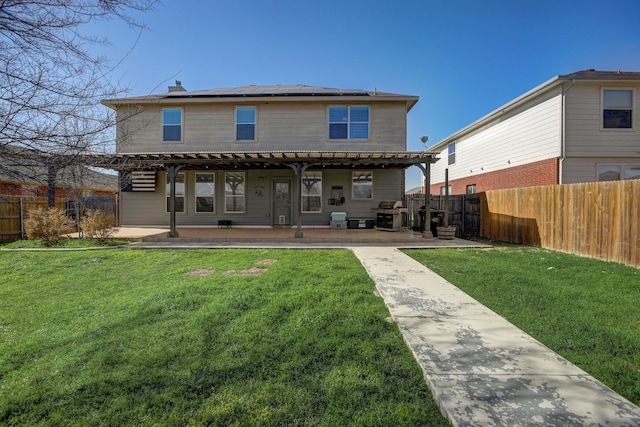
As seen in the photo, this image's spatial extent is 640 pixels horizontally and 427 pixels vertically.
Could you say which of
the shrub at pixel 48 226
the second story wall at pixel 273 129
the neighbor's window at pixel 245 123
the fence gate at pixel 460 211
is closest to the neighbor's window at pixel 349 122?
the second story wall at pixel 273 129

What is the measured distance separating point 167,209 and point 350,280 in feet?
35.2

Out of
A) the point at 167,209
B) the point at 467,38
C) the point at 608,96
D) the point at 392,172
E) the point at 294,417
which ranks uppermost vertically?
the point at 467,38

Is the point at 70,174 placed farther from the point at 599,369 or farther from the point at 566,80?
the point at 566,80

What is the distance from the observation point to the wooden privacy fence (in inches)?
235

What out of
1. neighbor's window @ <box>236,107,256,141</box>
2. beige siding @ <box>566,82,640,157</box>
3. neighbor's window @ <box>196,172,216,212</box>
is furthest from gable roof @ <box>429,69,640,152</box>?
neighbor's window @ <box>196,172,216,212</box>

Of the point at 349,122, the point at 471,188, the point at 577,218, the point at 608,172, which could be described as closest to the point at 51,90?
the point at 577,218

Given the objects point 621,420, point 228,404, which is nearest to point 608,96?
point 621,420

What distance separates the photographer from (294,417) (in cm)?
179

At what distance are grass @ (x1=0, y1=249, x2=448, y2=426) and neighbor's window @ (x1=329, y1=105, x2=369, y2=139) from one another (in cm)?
843

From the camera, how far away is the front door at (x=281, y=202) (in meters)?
12.4

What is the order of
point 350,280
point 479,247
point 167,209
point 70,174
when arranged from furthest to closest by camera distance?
point 167,209 → point 479,247 → point 350,280 → point 70,174

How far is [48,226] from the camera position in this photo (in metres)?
8.74

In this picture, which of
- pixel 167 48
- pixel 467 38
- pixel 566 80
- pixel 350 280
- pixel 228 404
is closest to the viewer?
pixel 228 404

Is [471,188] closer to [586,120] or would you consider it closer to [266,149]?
[586,120]
